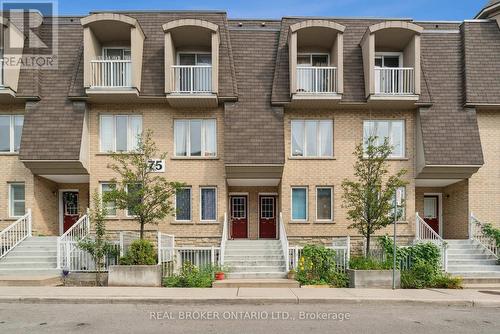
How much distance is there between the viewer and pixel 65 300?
11.4 m

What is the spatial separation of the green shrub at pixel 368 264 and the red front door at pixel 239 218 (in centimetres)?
582

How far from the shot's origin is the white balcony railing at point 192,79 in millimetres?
17703

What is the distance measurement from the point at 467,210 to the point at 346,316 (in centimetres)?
1064

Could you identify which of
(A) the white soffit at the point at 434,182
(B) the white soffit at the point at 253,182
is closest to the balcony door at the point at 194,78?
(B) the white soffit at the point at 253,182

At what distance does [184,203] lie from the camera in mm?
18312

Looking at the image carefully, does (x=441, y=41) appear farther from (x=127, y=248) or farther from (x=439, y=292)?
(x=127, y=248)

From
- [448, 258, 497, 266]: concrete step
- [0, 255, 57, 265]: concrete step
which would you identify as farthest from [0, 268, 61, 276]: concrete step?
[448, 258, 497, 266]: concrete step

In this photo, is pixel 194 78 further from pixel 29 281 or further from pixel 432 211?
pixel 432 211

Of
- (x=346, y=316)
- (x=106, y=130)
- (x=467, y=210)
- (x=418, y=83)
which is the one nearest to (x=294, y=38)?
(x=418, y=83)

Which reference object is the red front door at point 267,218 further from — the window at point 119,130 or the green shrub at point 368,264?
the window at point 119,130

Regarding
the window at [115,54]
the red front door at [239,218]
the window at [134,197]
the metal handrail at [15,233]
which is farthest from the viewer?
the red front door at [239,218]

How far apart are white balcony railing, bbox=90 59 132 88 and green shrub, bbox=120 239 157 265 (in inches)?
267

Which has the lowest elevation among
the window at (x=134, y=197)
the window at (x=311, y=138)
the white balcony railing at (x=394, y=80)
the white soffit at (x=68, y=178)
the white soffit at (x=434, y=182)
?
the window at (x=134, y=197)

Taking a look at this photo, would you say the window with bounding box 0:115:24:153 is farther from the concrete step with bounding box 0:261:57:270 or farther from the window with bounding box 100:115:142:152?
the concrete step with bounding box 0:261:57:270
